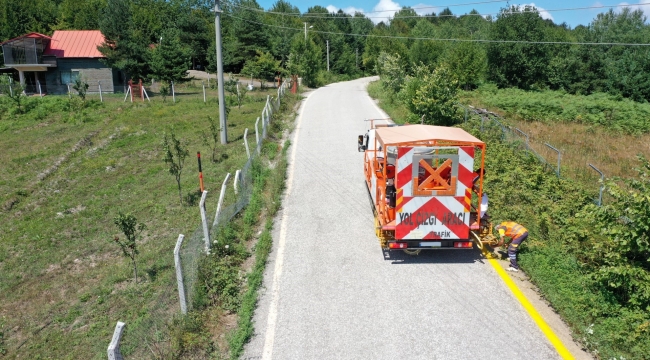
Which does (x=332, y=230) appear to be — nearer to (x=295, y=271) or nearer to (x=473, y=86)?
(x=295, y=271)

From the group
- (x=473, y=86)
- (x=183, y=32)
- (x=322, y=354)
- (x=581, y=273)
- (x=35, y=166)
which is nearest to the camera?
(x=322, y=354)

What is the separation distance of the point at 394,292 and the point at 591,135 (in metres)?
19.6

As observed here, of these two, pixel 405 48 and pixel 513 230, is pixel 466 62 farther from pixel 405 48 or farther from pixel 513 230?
pixel 513 230

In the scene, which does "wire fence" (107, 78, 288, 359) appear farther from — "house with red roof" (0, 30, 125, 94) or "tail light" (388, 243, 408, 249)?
"house with red roof" (0, 30, 125, 94)

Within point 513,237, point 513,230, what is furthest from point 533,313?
point 513,230

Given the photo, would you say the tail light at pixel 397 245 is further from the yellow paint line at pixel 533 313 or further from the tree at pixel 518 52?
the tree at pixel 518 52

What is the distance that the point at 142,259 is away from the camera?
39.0ft

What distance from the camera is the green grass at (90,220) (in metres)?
9.42

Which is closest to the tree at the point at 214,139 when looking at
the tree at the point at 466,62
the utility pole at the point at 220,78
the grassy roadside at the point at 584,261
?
the utility pole at the point at 220,78

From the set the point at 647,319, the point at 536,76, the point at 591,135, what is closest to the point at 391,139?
the point at 647,319

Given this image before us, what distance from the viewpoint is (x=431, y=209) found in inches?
381

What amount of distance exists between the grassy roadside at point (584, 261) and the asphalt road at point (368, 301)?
0.69 m

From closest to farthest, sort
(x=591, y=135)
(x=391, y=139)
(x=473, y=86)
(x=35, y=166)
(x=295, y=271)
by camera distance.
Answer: (x=295, y=271), (x=391, y=139), (x=35, y=166), (x=591, y=135), (x=473, y=86)

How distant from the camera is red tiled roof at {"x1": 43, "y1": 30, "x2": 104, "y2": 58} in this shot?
4303 cm
